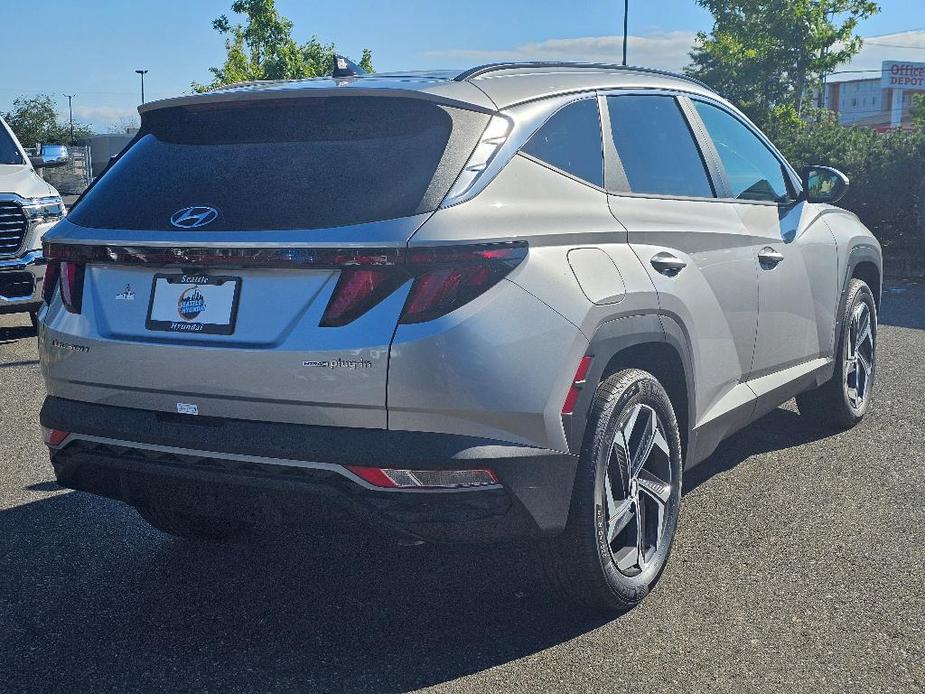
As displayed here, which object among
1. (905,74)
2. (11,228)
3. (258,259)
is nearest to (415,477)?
(258,259)

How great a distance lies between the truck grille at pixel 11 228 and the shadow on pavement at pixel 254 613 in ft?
18.2

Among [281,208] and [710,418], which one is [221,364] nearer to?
[281,208]

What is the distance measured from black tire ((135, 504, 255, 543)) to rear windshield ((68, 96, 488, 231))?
50.8 inches

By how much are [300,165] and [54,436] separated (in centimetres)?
120

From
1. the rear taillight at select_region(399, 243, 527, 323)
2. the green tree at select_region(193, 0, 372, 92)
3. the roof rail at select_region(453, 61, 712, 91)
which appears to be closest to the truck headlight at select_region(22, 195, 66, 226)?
the roof rail at select_region(453, 61, 712, 91)

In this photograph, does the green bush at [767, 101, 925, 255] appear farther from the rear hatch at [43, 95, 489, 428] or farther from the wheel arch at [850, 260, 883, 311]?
the rear hatch at [43, 95, 489, 428]

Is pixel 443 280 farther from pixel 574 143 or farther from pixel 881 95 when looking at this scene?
pixel 881 95

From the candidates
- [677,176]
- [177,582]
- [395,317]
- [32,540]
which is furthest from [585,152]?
[32,540]

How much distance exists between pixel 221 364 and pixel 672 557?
6.54ft

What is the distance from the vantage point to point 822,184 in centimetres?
573

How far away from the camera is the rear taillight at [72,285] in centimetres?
357

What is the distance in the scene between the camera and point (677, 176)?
4.42 m

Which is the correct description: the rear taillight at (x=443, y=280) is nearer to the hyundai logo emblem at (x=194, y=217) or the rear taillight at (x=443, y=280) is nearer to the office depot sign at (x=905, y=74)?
the hyundai logo emblem at (x=194, y=217)

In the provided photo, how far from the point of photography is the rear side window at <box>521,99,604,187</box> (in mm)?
3605
